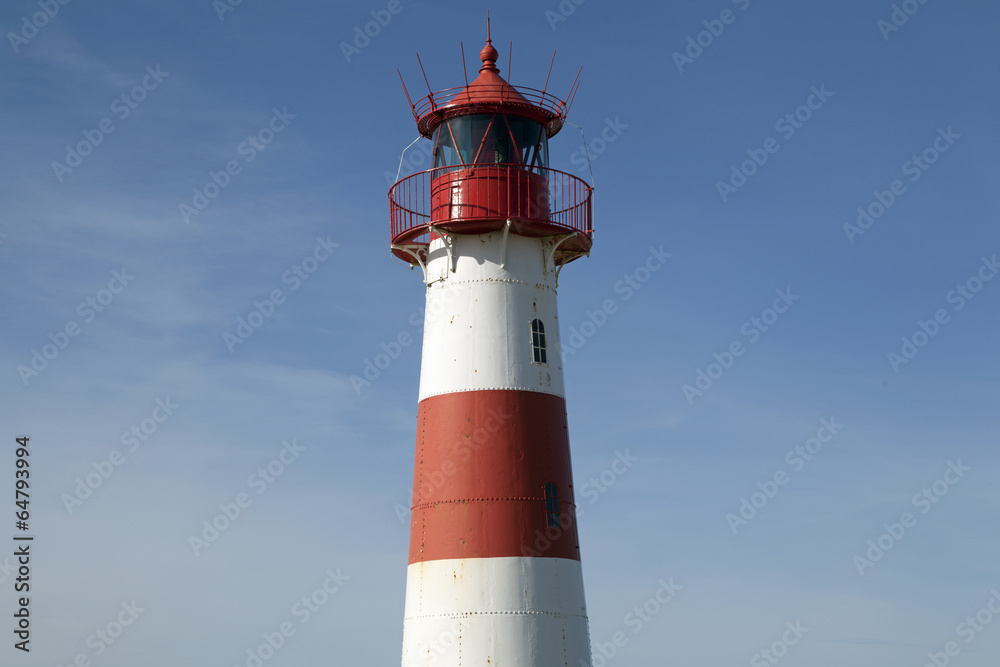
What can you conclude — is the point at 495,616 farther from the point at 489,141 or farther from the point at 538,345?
the point at 489,141

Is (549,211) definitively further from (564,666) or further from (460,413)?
(564,666)

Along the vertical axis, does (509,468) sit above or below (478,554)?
above

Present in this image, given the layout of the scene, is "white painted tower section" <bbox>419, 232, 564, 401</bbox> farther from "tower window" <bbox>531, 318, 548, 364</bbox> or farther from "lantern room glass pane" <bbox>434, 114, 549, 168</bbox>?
"lantern room glass pane" <bbox>434, 114, 549, 168</bbox>

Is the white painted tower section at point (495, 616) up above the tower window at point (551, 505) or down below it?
below

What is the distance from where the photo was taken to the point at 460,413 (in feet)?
85.1

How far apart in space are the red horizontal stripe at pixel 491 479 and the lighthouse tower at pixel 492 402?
1.1 inches

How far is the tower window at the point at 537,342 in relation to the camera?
1041 inches

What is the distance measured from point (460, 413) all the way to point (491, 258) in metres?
3.32

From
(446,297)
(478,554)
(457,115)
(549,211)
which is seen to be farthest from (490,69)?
(478,554)

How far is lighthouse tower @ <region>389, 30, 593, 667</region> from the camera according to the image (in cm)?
2488

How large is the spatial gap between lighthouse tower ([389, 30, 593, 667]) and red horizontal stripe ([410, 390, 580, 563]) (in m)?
0.03

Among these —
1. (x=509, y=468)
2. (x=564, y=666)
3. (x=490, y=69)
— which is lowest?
(x=564, y=666)

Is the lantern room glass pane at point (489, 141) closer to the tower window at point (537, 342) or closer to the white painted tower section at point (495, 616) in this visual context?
the tower window at point (537, 342)

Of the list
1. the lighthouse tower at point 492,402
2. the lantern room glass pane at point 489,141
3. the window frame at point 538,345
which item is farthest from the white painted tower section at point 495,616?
the lantern room glass pane at point 489,141
